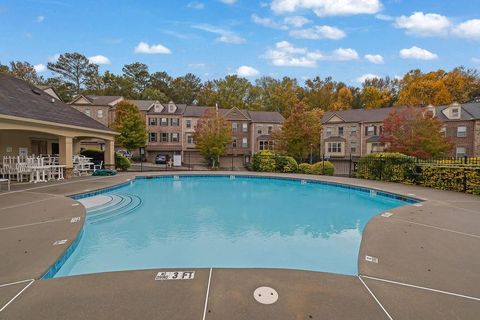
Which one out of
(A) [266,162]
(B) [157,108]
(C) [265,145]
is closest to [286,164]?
(A) [266,162]

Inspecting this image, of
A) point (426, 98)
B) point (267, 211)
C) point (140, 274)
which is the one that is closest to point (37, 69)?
point (267, 211)

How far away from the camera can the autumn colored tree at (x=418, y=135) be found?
20375 millimetres

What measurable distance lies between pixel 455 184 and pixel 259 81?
44.4 meters

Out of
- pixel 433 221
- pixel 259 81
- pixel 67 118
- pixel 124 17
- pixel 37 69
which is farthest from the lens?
pixel 259 81

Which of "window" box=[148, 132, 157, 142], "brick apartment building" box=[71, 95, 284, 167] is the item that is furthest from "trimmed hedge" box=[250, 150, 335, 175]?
"window" box=[148, 132, 157, 142]

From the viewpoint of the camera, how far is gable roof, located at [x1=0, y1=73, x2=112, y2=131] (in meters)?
12.4

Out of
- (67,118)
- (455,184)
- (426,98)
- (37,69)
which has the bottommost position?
(455,184)

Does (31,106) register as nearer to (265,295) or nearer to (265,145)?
(265,295)

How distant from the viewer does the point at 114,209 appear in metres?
9.37

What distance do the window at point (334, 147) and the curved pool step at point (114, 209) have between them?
29.9 metres

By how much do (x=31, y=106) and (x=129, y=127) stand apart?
12.8m

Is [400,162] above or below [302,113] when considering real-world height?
below

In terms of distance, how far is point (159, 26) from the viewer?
19.2 meters

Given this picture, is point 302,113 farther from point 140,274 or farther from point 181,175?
point 140,274
